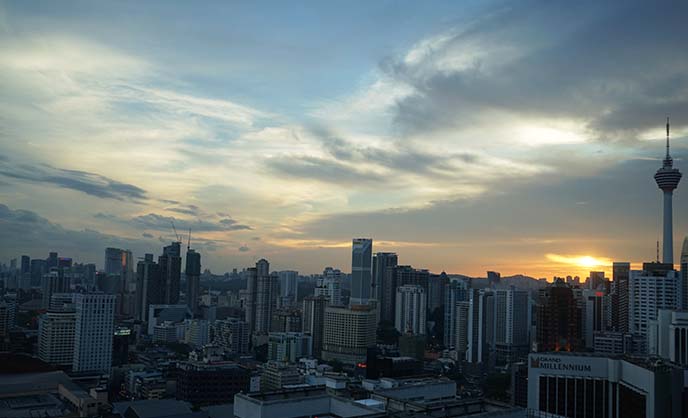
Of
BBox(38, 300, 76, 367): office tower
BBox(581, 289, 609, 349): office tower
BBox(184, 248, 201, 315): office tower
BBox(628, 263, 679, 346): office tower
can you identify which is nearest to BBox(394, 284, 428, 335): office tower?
BBox(581, 289, 609, 349): office tower

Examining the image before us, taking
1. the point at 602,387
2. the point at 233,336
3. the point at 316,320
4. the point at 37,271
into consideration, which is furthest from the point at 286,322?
the point at 602,387

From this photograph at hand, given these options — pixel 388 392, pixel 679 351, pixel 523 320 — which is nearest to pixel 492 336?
pixel 523 320

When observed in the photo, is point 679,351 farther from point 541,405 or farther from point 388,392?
point 388,392

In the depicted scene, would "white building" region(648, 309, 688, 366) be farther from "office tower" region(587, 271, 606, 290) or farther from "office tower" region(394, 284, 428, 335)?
"office tower" region(587, 271, 606, 290)

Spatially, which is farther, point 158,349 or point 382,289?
point 382,289

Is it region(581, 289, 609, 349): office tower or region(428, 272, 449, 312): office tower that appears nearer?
region(581, 289, 609, 349): office tower

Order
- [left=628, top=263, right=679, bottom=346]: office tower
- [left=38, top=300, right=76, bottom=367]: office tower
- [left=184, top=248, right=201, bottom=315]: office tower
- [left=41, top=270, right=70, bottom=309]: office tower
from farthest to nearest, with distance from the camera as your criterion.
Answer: [left=184, top=248, right=201, bottom=315]: office tower
[left=41, top=270, right=70, bottom=309]: office tower
[left=628, top=263, right=679, bottom=346]: office tower
[left=38, top=300, right=76, bottom=367]: office tower
